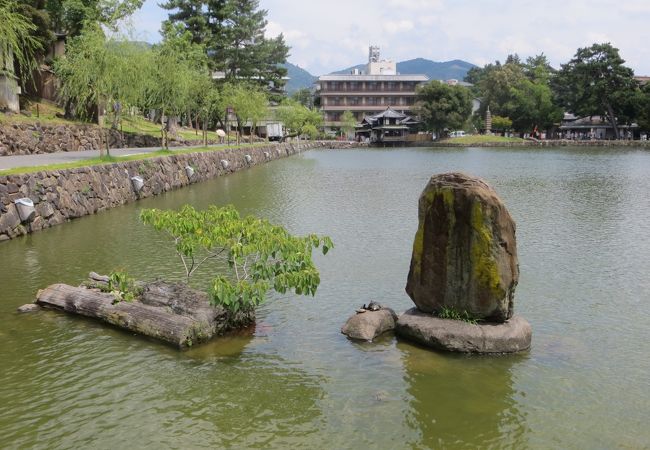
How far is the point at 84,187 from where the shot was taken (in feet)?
69.4

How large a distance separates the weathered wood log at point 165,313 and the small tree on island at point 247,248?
1.05 feet

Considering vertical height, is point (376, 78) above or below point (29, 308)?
above

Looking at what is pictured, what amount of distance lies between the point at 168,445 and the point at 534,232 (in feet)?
47.3

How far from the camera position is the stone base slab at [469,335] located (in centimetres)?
840

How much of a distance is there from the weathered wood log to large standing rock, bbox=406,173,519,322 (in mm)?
3109

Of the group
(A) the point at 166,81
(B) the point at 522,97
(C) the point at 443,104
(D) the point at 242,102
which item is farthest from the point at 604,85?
(A) the point at 166,81

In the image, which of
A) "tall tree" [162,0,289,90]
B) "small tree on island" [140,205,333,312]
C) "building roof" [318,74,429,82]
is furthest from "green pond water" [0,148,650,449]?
"building roof" [318,74,429,82]

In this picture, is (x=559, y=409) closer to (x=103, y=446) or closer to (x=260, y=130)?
(x=103, y=446)

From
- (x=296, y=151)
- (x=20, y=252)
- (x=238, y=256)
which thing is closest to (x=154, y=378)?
(x=238, y=256)

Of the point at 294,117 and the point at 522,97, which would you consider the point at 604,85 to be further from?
the point at 294,117

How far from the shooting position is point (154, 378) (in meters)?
7.59

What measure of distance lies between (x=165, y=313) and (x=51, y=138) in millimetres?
26950

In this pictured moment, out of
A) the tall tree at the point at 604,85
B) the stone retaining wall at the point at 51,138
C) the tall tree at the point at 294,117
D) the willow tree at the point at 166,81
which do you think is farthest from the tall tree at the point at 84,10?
the tall tree at the point at 604,85

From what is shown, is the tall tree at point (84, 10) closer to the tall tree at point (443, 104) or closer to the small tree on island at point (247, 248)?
the small tree on island at point (247, 248)
